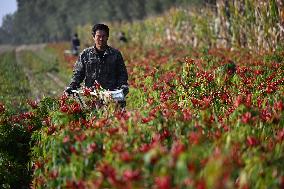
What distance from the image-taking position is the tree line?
64.0 m

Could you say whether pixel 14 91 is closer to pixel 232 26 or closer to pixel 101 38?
pixel 232 26

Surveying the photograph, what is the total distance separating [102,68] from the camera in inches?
309

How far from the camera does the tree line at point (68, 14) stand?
64.0 meters

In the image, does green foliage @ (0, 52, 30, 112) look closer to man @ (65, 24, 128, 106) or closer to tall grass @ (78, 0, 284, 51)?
man @ (65, 24, 128, 106)

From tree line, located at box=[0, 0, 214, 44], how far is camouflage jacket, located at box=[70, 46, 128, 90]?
25.9 meters

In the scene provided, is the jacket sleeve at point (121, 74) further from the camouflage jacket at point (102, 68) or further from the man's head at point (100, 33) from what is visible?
the man's head at point (100, 33)

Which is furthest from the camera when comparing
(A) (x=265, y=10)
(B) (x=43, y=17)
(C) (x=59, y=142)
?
(B) (x=43, y=17)

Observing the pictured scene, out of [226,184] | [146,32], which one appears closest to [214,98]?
[226,184]

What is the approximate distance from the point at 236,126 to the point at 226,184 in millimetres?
2219

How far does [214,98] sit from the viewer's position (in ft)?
24.5

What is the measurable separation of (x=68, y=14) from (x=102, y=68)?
82.4 metres

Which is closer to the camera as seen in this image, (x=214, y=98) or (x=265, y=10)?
(x=214, y=98)

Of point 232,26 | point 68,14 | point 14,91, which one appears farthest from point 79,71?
point 68,14

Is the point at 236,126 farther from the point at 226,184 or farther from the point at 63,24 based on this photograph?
the point at 63,24
